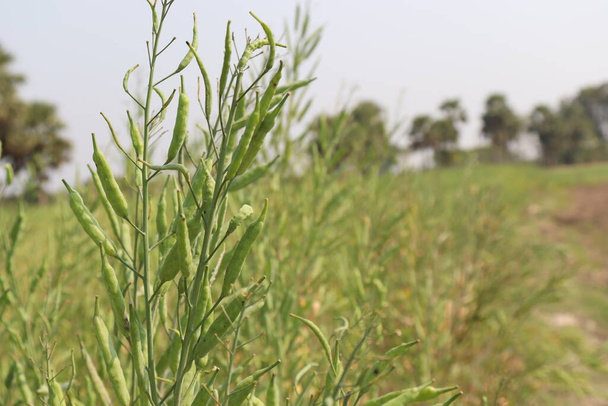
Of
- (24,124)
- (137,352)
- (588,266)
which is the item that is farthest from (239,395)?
(24,124)

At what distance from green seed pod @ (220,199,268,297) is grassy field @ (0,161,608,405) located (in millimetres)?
76

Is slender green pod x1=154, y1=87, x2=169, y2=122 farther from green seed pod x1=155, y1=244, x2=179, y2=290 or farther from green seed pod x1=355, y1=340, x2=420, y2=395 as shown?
green seed pod x1=355, y1=340, x2=420, y2=395

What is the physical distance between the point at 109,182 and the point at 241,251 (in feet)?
0.61

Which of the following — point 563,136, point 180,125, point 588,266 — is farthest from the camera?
point 563,136

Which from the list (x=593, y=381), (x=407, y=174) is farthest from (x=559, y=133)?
(x=407, y=174)

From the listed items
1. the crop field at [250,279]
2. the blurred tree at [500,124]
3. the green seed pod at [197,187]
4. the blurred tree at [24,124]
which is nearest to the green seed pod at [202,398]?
the crop field at [250,279]

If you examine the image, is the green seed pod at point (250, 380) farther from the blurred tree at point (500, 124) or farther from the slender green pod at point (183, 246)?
the blurred tree at point (500, 124)

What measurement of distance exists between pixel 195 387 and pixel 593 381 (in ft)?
23.1

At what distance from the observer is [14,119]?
24.1 metres

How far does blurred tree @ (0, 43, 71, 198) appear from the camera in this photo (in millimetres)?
23719

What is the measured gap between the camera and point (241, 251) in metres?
0.62

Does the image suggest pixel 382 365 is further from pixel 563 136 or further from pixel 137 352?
pixel 563 136

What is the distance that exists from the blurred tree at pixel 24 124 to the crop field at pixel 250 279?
22.2 m

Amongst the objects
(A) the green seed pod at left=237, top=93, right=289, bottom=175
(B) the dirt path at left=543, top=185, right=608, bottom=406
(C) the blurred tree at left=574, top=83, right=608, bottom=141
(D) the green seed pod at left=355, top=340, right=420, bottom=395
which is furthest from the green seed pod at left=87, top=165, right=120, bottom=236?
(C) the blurred tree at left=574, top=83, right=608, bottom=141
